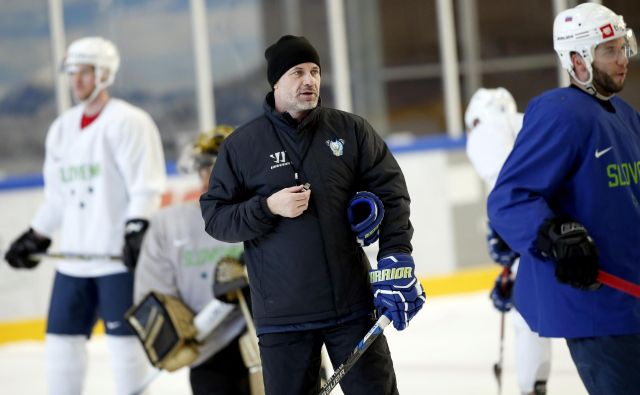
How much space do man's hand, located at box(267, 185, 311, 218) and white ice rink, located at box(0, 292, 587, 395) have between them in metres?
1.96

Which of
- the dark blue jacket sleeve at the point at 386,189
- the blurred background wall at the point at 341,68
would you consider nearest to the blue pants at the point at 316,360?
the dark blue jacket sleeve at the point at 386,189

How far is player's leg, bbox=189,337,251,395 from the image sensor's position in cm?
356

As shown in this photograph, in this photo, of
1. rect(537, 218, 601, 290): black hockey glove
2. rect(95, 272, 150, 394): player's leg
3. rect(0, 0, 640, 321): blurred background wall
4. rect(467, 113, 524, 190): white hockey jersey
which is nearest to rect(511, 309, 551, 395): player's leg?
rect(467, 113, 524, 190): white hockey jersey

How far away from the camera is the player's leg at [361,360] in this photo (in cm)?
271

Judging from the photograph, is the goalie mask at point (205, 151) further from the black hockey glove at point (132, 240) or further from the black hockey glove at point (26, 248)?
the black hockey glove at point (26, 248)

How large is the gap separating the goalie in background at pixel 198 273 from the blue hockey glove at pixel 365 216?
34.4 inches

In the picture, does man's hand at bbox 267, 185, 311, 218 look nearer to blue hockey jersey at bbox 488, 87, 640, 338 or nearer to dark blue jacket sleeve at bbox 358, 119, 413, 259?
dark blue jacket sleeve at bbox 358, 119, 413, 259

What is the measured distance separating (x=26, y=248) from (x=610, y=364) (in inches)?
104

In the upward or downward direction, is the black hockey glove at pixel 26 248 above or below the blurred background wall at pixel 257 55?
below

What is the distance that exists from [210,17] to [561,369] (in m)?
4.62

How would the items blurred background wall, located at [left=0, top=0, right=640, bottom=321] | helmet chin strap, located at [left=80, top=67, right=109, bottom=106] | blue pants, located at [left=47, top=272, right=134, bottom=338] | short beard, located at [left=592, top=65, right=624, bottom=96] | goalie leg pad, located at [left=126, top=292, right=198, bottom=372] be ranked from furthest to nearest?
blurred background wall, located at [left=0, top=0, right=640, bottom=321] < helmet chin strap, located at [left=80, top=67, right=109, bottom=106] < blue pants, located at [left=47, top=272, right=134, bottom=338] < goalie leg pad, located at [left=126, top=292, right=198, bottom=372] < short beard, located at [left=592, top=65, right=624, bottom=96]

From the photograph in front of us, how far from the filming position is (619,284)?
2.46 m

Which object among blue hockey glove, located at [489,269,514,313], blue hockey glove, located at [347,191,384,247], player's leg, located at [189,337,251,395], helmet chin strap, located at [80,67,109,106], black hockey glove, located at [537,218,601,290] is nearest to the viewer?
black hockey glove, located at [537,218,601,290]

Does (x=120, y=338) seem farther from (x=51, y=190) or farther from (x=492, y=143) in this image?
(x=492, y=143)
